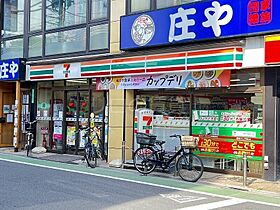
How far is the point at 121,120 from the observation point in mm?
14000

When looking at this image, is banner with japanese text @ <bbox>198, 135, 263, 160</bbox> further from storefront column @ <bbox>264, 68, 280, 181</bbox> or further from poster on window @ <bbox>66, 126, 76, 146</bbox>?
poster on window @ <bbox>66, 126, 76, 146</bbox>

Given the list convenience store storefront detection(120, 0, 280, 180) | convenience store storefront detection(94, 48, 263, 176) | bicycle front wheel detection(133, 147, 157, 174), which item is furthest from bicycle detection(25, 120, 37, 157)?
bicycle front wheel detection(133, 147, 157, 174)

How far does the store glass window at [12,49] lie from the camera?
1852 cm

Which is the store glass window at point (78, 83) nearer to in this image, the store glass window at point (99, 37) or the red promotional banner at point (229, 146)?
the store glass window at point (99, 37)

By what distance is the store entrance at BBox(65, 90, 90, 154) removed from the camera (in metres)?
15.8

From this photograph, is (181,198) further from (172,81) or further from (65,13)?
(65,13)

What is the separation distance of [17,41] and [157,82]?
8.50 meters

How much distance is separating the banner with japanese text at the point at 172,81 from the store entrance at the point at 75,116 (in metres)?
1.45

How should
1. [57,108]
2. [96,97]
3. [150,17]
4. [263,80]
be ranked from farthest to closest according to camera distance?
[57,108] < [96,97] < [150,17] < [263,80]

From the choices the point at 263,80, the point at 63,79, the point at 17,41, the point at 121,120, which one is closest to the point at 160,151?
the point at 121,120

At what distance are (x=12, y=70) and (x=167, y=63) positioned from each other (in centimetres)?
817

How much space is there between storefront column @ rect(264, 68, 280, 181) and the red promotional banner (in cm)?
39

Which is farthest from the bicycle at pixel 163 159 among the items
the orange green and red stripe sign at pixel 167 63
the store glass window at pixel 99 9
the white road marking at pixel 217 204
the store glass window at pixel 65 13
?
the store glass window at pixel 65 13

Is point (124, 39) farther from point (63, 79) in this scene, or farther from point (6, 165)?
point (6, 165)
